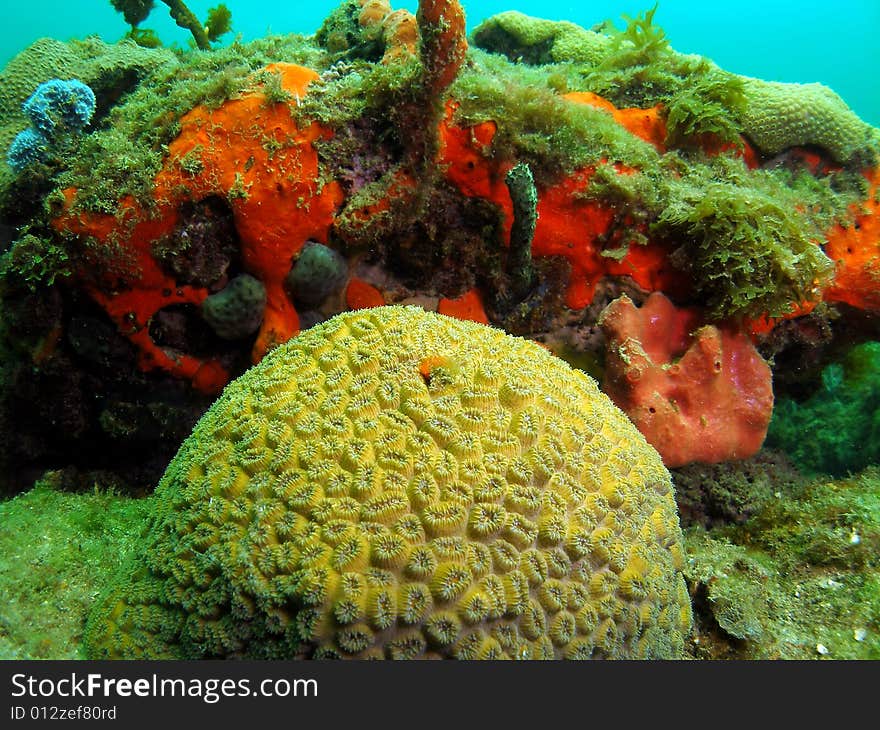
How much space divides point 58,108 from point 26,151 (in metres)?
0.41

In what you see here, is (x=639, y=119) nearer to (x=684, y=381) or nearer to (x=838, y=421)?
(x=684, y=381)

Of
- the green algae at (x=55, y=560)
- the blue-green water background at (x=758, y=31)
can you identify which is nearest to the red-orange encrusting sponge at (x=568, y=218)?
the green algae at (x=55, y=560)

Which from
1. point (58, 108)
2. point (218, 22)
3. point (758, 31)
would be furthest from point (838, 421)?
point (758, 31)

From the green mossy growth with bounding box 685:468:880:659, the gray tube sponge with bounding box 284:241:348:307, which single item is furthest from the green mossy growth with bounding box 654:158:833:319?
the gray tube sponge with bounding box 284:241:348:307

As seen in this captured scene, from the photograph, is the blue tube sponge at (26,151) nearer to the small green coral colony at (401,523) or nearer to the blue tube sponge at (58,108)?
the blue tube sponge at (58,108)

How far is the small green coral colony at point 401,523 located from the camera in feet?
6.39

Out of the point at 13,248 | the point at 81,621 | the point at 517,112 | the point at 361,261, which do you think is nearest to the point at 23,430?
the point at 13,248

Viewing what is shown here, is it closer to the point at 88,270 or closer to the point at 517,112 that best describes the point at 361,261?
the point at 517,112

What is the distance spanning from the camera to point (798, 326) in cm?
480

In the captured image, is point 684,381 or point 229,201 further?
point 684,381

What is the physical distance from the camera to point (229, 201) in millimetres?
3521

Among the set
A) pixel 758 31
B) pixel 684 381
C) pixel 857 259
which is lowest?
pixel 684 381

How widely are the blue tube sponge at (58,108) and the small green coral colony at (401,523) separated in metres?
2.82

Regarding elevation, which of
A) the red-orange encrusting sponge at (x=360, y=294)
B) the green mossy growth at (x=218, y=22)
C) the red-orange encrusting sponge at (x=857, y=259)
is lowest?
the red-orange encrusting sponge at (x=360, y=294)
